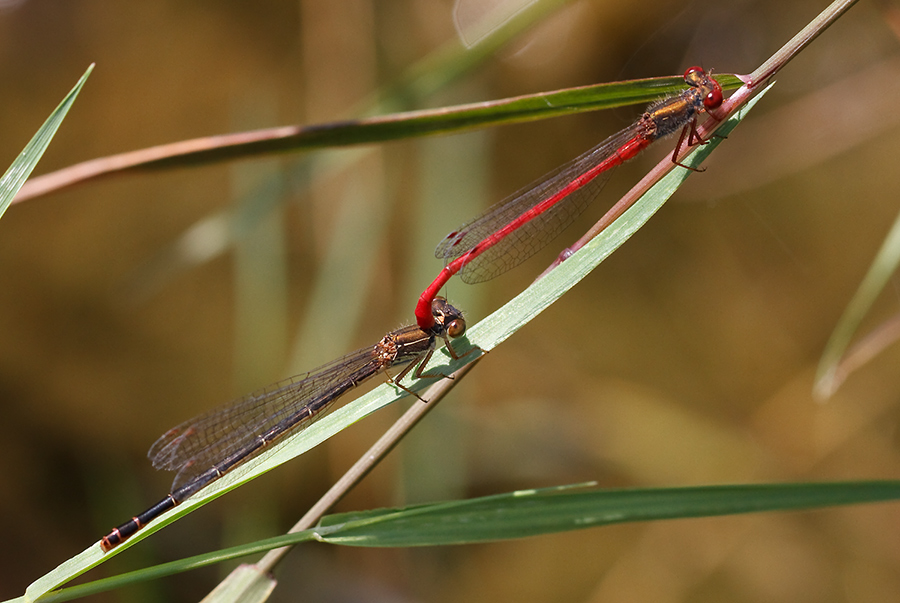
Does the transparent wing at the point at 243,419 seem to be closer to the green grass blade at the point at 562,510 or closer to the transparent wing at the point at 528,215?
the transparent wing at the point at 528,215

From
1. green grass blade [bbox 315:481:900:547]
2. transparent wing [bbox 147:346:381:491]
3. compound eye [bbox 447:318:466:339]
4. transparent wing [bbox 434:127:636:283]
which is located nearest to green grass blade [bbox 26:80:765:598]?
green grass blade [bbox 315:481:900:547]

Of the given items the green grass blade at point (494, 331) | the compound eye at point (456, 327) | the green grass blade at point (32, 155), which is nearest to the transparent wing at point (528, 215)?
the compound eye at point (456, 327)

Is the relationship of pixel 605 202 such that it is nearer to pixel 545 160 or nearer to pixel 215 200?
pixel 545 160

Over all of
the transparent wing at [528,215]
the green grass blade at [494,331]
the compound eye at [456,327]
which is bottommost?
the green grass blade at [494,331]

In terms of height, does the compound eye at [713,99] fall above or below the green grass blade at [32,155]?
below

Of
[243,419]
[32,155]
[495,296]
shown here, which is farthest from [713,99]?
[495,296]

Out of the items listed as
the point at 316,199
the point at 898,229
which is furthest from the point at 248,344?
the point at 898,229

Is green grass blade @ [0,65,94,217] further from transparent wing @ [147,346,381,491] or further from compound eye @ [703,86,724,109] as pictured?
compound eye @ [703,86,724,109]
